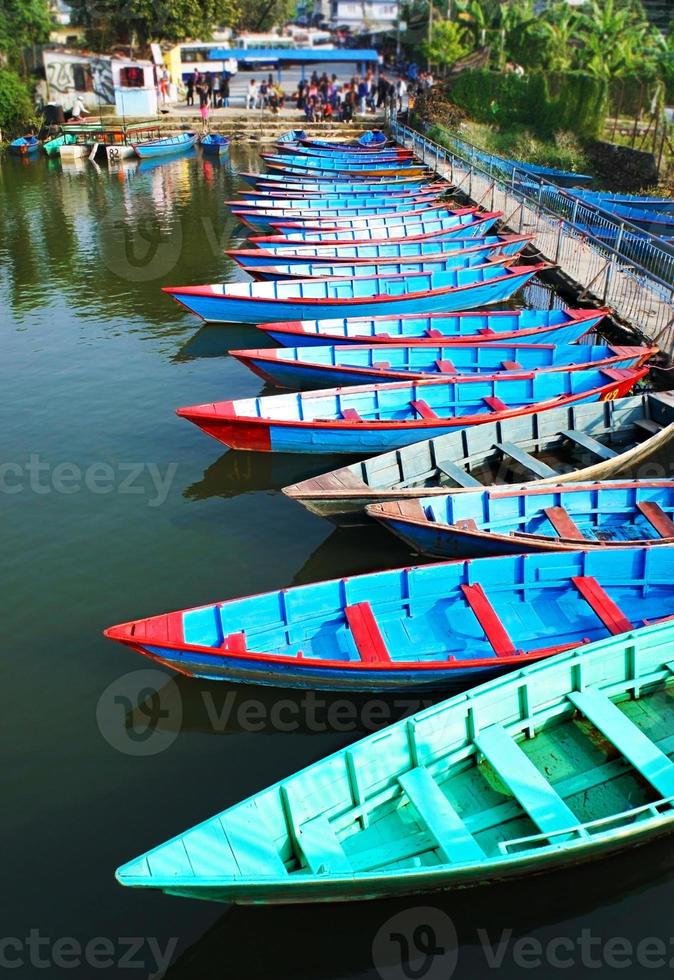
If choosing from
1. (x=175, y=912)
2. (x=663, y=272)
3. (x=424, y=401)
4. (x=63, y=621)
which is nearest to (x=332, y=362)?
(x=424, y=401)

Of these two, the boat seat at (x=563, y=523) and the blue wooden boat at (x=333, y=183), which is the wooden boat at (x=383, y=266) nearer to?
the blue wooden boat at (x=333, y=183)

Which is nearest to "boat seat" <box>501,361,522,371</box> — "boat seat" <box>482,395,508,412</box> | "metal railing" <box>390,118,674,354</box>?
"boat seat" <box>482,395,508,412</box>

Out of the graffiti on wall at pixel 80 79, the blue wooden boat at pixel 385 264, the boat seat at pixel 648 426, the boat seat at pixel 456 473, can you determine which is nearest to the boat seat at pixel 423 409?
the boat seat at pixel 456 473

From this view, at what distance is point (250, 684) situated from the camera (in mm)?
10570

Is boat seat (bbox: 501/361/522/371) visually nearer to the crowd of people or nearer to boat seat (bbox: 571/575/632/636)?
boat seat (bbox: 571/575/632/636)

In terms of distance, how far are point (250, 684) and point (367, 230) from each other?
2183cm

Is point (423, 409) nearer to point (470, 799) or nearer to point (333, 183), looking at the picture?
point (470, 799)

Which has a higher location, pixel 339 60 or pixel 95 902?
pixel 339 60

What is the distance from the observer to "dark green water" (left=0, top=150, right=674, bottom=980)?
7.92m

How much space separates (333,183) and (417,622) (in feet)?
101

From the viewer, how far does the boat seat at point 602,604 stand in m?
10.5

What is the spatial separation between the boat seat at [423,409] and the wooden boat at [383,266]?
8024 mm

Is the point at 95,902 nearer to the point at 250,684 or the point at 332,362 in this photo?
the point at 250,684

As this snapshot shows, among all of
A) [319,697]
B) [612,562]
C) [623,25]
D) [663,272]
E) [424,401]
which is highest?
[623,25]
